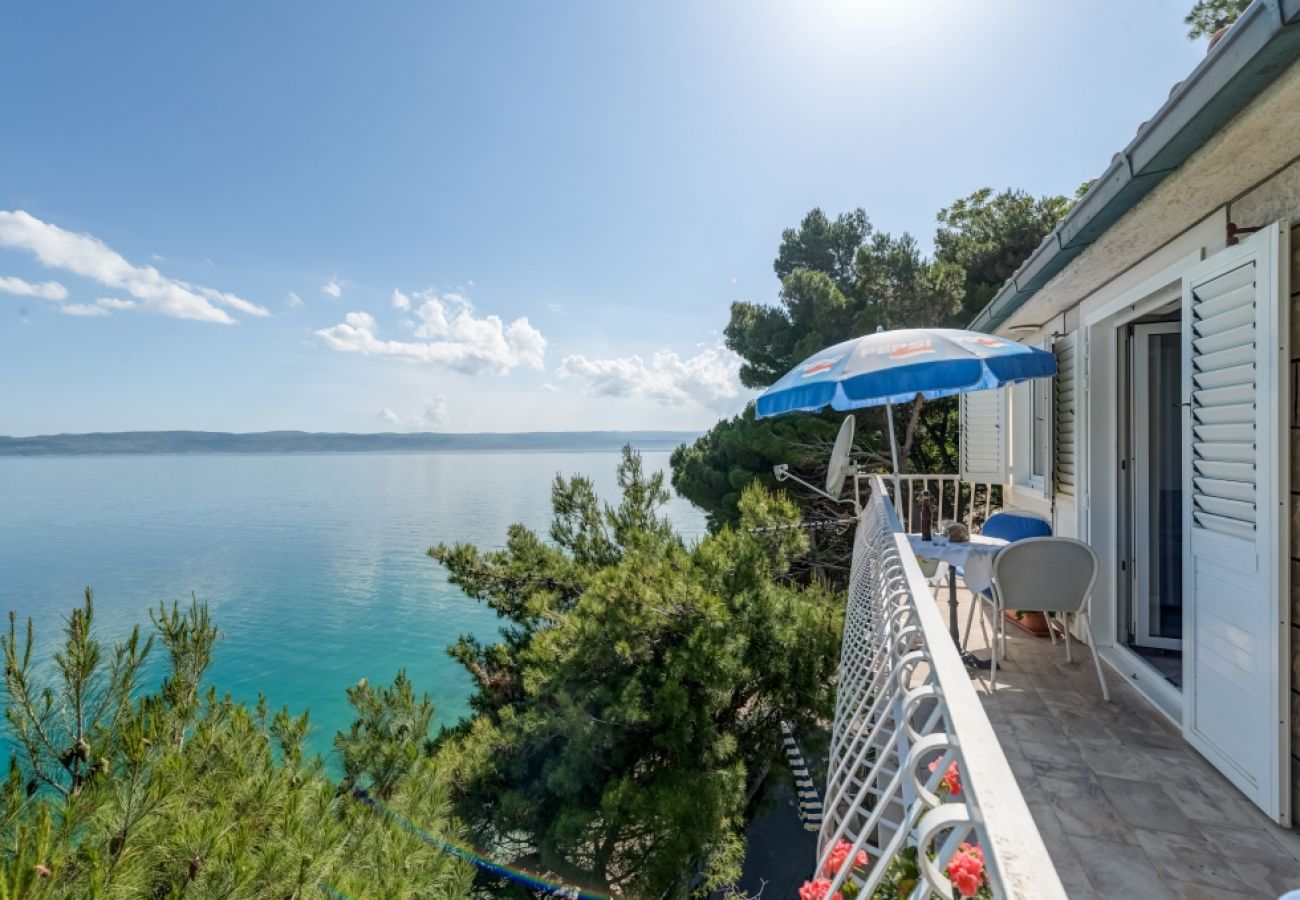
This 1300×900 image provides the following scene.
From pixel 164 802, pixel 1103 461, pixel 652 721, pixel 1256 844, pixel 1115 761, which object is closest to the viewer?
pixel 164 802

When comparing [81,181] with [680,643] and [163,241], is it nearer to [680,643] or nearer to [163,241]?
[163,241]


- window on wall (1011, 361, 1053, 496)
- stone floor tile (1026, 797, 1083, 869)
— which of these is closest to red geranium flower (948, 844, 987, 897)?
stone floor tile (1026, 797, 1083, 869)

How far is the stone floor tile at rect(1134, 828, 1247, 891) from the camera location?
1.89 m

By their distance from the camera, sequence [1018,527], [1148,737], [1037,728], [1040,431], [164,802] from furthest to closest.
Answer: [1040,431] → [1018,527] → [1037,728] → [1148,737] → [164,802]

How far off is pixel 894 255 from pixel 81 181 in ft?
96.2

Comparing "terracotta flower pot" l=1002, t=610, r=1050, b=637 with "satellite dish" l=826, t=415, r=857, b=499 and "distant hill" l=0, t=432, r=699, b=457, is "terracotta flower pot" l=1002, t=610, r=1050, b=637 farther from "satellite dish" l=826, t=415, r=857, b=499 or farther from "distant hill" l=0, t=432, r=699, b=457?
"distant hill" l=0, t=432, r=699, b=457

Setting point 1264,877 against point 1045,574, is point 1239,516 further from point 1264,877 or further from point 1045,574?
point 1264,877

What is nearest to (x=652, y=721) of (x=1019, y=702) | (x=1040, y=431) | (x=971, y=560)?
(x=1019, y=702)

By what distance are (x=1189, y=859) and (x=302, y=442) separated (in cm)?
14392

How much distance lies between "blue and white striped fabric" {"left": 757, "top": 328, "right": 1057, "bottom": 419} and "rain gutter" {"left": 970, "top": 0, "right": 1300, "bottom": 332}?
722 mm

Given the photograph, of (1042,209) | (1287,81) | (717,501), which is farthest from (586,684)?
(1042,209)

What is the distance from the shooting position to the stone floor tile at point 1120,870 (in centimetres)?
186

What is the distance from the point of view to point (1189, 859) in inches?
78.2

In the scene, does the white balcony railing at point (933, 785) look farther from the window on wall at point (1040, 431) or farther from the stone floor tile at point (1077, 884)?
the window on wall at point (1040, 431)
